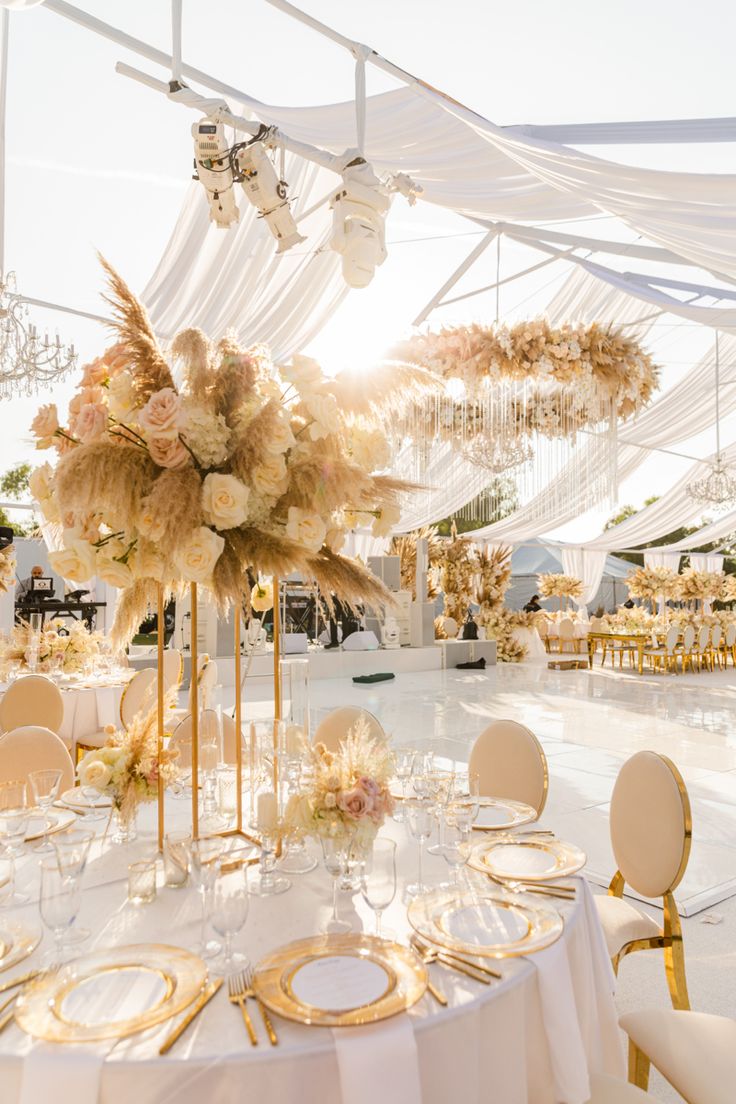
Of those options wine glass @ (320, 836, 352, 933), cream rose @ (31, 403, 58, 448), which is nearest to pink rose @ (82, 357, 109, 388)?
cream rose @ (31, 403, 58, 448)

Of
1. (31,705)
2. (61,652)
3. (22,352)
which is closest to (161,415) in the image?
(31,705)

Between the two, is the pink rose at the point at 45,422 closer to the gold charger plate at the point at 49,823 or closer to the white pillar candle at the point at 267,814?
the white pillar candle at the point at 267,814

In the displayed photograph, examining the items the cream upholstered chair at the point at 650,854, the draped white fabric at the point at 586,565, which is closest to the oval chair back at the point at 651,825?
the cream upholstered chair at the point at 650,854

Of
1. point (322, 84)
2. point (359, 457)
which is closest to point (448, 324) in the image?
point (322, 84)

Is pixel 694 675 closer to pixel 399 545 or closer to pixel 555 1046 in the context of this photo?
pixel 399 545

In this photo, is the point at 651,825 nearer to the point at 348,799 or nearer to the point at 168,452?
the point at 348,799

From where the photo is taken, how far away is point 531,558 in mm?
36781

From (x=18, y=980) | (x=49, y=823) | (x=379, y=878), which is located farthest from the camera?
(x=49, y=823)

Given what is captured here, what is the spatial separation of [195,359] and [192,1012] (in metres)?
1.35

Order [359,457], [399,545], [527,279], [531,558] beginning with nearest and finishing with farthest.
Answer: [359,457], [527,279], [399,545], [531,558]

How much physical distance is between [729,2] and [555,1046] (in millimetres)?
4336

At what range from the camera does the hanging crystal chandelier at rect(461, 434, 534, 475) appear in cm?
986

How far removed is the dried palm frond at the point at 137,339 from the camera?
1.72 m

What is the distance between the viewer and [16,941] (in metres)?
1.61
